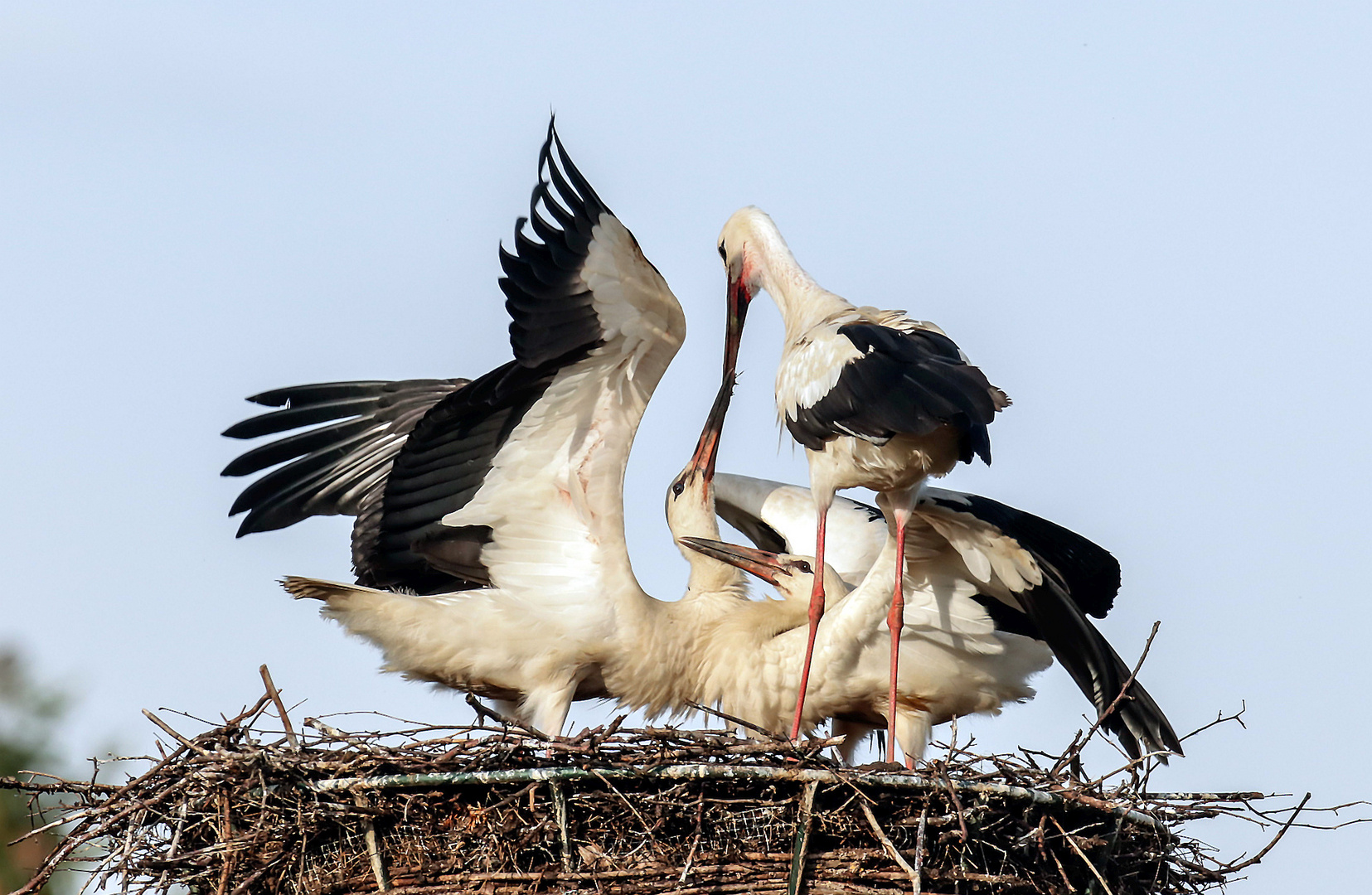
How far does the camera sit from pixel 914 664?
24.0ft

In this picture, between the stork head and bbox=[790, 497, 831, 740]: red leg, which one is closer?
bbox=[790, 497, 831, 740]: red leg

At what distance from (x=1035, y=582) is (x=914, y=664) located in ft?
2.15

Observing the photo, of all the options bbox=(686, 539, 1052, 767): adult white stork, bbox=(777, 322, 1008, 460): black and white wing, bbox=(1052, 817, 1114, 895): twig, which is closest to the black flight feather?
bbox=(777, 322, 1008, 460): black and white wing

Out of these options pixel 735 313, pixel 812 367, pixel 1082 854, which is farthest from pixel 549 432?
pixel 1082 854

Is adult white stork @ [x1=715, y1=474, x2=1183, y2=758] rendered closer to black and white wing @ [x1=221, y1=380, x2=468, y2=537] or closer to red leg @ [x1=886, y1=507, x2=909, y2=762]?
red leg @ [x1=886, y1=507, x2=909, y2=762]

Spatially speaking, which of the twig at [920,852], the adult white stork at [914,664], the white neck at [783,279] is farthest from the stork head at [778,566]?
the twig at [920,852]

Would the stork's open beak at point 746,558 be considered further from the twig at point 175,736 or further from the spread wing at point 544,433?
the twig at point 175,736

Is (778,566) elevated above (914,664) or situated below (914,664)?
above

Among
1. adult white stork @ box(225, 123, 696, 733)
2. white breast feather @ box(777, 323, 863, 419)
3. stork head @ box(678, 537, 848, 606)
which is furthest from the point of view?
stork head @ box(678, 537, 848, 606)

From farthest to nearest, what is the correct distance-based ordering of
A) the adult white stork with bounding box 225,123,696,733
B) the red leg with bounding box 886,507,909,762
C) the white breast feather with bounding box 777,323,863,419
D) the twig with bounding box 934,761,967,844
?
1. the red leg with bounding box 886,507,909,762
2. the adult white stork with bounding box 225,123,696,733
3. the white breast feather with bounding box 777,323,863,419
4. the twig with bounding box 934,761,967,844

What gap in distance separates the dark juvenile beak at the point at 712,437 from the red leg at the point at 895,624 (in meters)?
1.62

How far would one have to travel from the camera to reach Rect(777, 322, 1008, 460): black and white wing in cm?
582

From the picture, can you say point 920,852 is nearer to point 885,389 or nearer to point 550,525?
point 885,389

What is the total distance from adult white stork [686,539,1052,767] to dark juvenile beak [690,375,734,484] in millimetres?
1036
